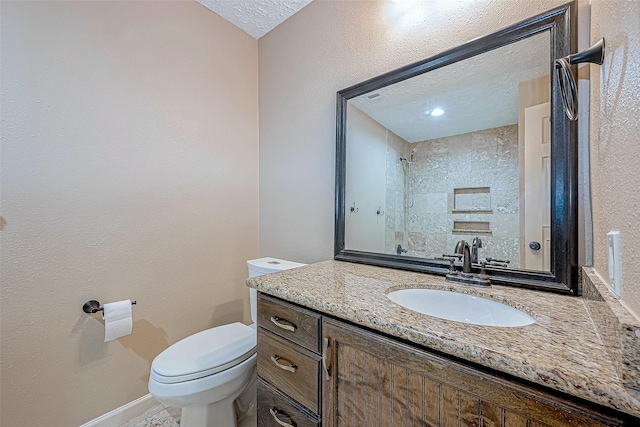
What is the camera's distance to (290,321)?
0.92 metres

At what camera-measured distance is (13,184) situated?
1140mm

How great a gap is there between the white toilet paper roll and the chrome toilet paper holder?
0.03 meters

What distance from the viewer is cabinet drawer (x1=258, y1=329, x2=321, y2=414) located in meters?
0.84

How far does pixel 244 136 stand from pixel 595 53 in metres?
1.83

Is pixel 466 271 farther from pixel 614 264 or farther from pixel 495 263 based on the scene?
pixel 614 264

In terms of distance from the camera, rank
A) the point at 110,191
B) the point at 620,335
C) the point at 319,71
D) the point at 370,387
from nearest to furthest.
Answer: the point at 620,335, the point at 370,387, the point at 110,191, the point at 319,71

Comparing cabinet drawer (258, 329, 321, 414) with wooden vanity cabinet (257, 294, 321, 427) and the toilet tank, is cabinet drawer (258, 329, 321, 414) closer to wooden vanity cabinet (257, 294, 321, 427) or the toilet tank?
wooden vanity cabinet (257, 294, 321, 427)

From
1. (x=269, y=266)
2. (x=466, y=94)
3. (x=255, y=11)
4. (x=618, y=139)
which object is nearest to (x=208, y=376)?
(x=269, y=266)

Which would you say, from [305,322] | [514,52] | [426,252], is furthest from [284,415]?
[514,52]

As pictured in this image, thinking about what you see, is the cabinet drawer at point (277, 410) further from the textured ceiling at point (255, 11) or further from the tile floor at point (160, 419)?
the textured ceiling at point (255, 11)

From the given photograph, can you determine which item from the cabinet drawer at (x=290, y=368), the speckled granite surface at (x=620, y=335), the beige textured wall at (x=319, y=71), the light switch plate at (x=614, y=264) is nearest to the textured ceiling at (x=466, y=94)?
the beige textured wall at (x=319, y=71)

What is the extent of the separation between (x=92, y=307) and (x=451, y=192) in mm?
1777

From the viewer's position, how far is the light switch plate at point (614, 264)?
53 cm

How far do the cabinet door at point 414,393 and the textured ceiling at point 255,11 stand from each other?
1.89 m
